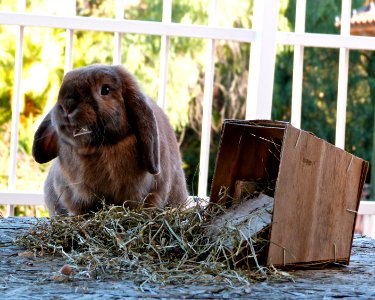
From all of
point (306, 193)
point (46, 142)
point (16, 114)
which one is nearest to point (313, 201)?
point (306, 193)

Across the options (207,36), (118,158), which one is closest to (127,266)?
(118,158)

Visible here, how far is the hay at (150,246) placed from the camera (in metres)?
2.49

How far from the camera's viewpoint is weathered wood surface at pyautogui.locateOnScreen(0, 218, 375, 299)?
7.30 ft

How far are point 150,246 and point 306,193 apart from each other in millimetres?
529

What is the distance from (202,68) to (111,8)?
123cm

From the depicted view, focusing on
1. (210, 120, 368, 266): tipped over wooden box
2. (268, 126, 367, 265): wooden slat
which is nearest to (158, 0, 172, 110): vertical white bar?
(210, 120, 368, 266): tipped over wooden box

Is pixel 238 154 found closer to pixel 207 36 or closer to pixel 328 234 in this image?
pixel 328 234

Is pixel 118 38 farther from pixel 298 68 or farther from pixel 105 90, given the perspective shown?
pixel 105 90

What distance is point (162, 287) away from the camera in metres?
2.33

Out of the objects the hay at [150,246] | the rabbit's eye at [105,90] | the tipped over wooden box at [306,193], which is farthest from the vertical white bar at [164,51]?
the tipped over wooden box at [306,193]

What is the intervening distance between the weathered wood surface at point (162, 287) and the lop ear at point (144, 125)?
Answer: 67cm

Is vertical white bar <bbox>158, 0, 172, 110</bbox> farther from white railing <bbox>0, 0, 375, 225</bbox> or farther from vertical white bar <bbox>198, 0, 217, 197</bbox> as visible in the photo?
vertical white bar <bbox>198, 0, 217, 197</bbox>

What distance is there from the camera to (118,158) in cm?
330

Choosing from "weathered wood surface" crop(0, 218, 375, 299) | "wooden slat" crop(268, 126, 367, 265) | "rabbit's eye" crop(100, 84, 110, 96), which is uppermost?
"rabbit's eye" crop(100, 84, 110, 96)
